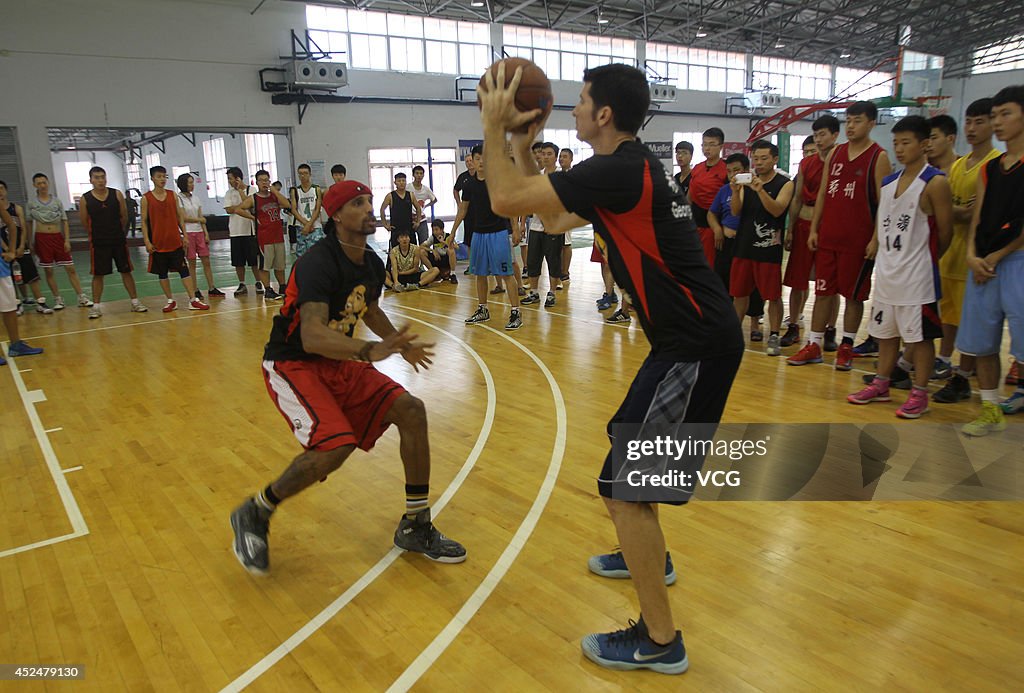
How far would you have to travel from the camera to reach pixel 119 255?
9508mm

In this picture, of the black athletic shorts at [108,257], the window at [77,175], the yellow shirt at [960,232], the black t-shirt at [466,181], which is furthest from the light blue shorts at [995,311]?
the window at [77,175]

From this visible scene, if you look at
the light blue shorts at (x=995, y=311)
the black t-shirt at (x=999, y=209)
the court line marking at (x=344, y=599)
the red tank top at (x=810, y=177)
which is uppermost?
the red tank top at (x=810, y=177)

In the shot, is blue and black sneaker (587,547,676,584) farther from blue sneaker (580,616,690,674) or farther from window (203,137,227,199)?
window (203,137,227,199)

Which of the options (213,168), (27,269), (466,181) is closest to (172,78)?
(27,269)

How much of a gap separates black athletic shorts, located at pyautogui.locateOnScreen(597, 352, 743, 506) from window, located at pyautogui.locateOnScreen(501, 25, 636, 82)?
837 inches

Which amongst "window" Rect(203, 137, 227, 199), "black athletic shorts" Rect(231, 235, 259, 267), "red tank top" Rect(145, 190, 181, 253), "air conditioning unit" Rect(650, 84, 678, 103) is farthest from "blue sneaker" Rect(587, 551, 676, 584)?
"window" Rect(203, 137, 227, 199)

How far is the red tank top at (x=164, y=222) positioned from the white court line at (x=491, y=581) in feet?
24.2

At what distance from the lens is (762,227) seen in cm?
609

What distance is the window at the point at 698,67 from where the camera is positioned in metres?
26.2

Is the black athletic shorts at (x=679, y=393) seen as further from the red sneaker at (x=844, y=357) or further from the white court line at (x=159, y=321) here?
the white court line at (x=159, y=321)

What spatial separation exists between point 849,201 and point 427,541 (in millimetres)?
4408

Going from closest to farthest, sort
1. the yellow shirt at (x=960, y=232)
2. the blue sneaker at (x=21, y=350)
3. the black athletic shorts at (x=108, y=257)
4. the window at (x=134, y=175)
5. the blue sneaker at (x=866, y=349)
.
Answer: the yellow shirt at (x=960, y=232) < the blue sneaker at (x=866, y=349) < the blue sneaker at (x=21, y=350) < the black athletic shorts at (x=108, y=257) < the window at (x=134, y=175)

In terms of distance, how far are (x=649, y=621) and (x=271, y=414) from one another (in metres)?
3.75

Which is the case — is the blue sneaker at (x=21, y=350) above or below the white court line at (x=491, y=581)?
above
